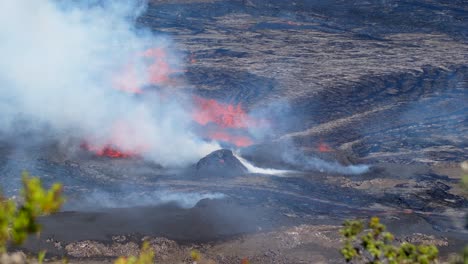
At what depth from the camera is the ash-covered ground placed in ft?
51.3

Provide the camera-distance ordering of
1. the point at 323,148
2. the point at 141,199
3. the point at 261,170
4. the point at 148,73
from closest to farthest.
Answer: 1. the point at 141,199
2. the point at 261,170
3. the point at 323,148
4. the point at 148,73

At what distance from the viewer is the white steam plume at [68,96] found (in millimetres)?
25500

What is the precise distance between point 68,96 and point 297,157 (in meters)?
11.8

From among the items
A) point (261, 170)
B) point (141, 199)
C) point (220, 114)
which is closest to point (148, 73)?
point (220, 114)

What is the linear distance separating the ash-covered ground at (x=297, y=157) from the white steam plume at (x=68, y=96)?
6.47ft

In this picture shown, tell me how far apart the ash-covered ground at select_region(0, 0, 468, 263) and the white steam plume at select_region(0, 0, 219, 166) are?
6.47ft

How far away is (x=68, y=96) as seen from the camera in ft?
91.2

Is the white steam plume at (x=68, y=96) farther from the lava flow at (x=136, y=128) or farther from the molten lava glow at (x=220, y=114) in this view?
the molten lava glow at (x=220, y=114)

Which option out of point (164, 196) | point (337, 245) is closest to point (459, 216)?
point (337, 245)

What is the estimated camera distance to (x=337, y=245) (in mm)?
15234

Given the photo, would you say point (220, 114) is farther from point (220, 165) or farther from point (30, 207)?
point (30, 207)

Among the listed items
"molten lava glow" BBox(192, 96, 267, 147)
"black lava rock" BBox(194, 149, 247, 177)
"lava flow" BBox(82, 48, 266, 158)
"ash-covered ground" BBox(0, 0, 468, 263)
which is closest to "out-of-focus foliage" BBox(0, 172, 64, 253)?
"ash-covered ground" BBox(0, 0, 468, 263)

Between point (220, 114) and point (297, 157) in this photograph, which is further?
point (220, 114)

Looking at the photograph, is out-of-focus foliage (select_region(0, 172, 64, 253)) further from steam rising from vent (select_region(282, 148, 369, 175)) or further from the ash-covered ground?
steam rising from vent (select_region(282, 148, 369, 175))
